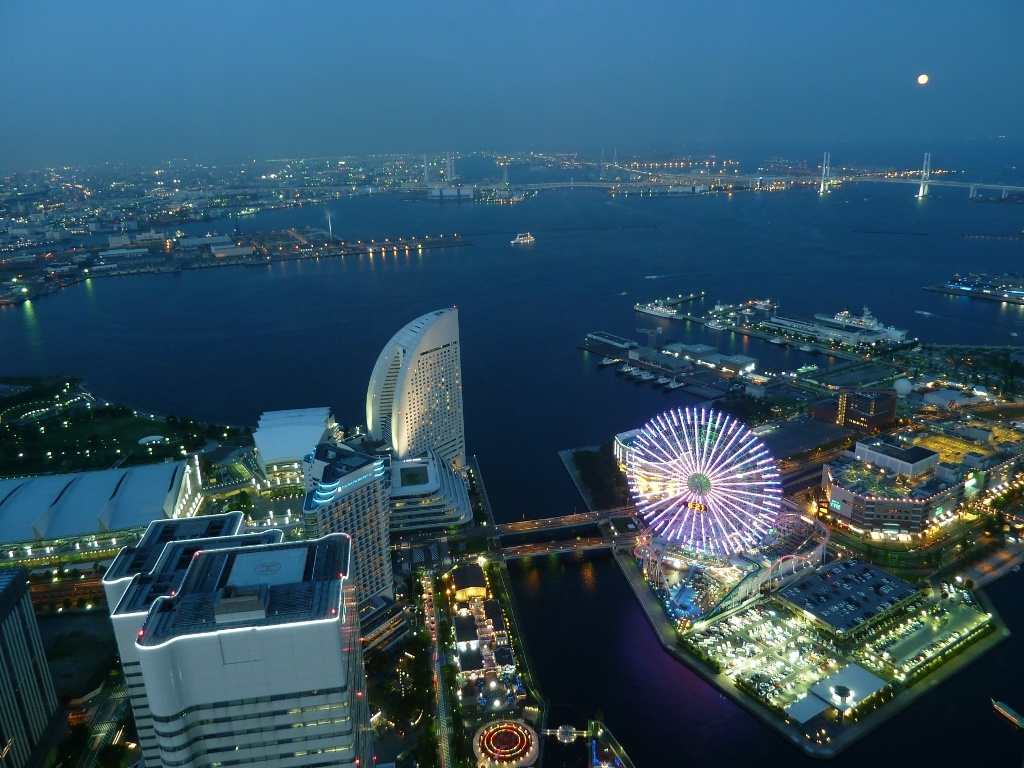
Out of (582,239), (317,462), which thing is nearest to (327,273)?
(582,239)

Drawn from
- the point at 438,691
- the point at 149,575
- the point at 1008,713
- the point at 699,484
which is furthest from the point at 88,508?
the point at 1008,713

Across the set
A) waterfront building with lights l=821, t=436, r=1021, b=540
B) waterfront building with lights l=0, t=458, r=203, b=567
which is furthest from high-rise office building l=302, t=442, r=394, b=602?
waterfront building with lights l=821, t=436, r=1021, b=540

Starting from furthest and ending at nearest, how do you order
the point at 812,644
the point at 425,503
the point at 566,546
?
the point at 425,503 < the point at 566,546 < the point at 812,644

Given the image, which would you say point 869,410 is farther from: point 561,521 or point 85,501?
point 85,501

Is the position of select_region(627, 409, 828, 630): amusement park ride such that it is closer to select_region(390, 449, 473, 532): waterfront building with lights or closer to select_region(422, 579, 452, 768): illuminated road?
select_region(390, 449, 473, 532): waterfront building with lights

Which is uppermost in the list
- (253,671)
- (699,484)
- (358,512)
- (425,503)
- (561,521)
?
(253,671)

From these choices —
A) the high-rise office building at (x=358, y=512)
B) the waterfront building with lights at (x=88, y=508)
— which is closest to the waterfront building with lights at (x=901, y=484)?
the high-rise office building at (x=358, y=512)
